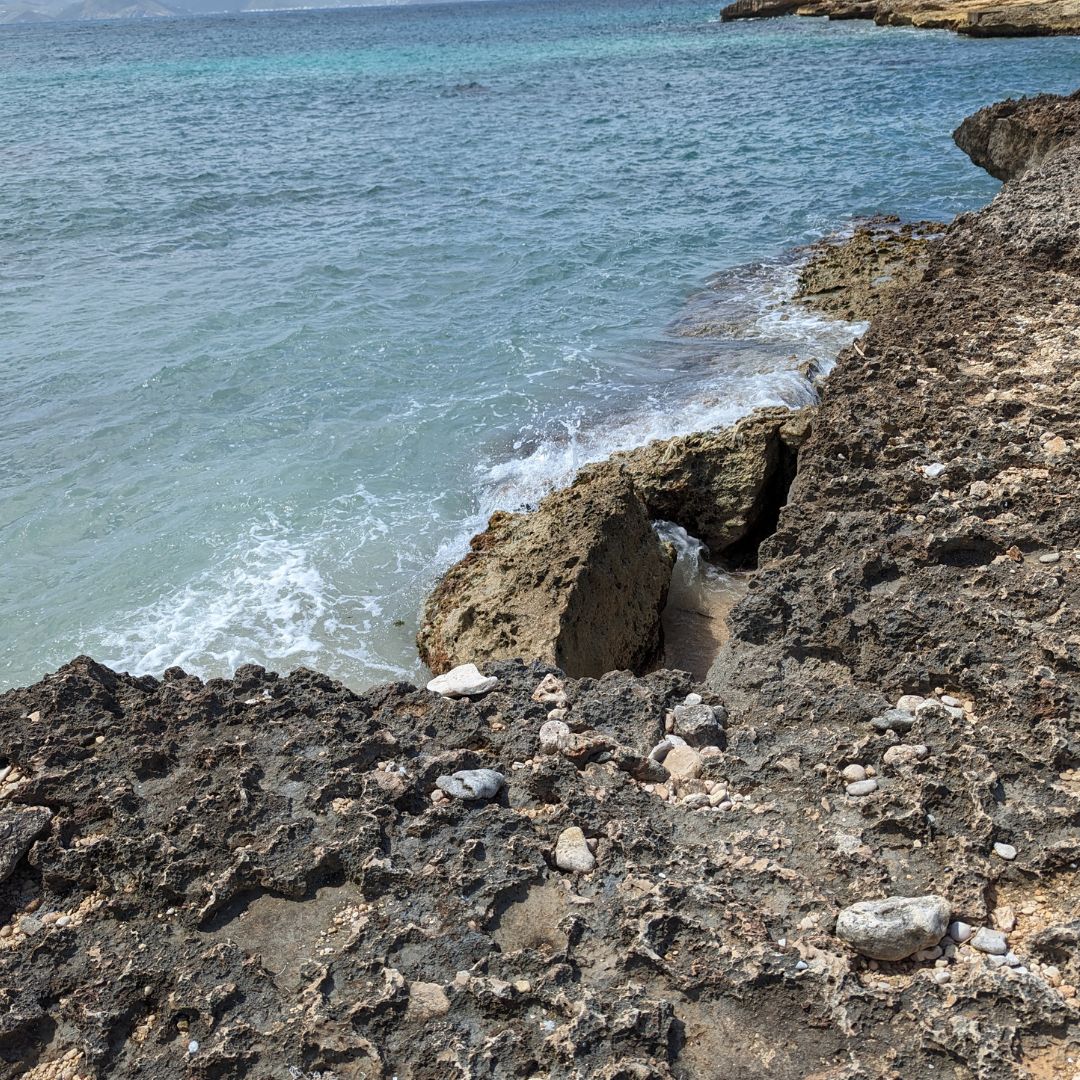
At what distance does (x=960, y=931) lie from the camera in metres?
3.17

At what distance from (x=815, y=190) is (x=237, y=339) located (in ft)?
40.8

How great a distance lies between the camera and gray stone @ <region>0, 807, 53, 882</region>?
3562 millimetres

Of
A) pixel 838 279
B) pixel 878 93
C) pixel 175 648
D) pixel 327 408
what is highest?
pixel 878 93

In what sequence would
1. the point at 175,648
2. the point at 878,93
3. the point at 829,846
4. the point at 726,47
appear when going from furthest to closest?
the point at 726,47 < the point at 878,93 < the point at 175,648 < the point at 829,846

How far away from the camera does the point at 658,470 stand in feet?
26.9

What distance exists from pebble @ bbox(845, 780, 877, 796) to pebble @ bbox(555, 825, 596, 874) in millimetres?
1095

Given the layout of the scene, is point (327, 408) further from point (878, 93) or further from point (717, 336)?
point (878, 93)

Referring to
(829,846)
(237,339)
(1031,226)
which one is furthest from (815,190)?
(829,846)

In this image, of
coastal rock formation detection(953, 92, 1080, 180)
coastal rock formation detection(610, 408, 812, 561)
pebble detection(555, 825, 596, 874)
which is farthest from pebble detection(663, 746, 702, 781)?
coastal rock formation detection(953, 92, 1080, 180)

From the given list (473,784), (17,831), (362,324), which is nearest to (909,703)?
(473,784)

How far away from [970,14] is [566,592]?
150 ft

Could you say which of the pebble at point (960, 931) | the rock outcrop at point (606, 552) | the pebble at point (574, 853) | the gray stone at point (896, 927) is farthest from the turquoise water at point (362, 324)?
the pebble at point (960, 931)

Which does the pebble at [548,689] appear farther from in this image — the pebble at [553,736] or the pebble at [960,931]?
the pebble at [960,931]

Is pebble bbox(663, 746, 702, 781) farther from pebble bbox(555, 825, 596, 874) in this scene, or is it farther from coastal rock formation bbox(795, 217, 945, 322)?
coastal rock formation bbox(795, 217, 945, 322)
